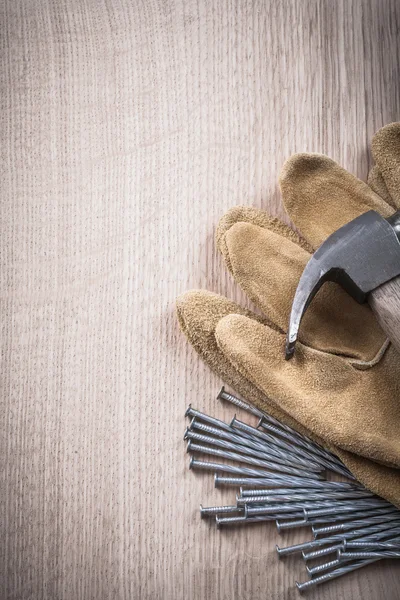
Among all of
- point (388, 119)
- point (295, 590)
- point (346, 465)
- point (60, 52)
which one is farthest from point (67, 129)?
point (295, 590)

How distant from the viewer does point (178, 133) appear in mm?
910

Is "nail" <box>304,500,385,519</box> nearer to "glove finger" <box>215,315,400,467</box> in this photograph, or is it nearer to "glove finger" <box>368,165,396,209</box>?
"glove finger" <box>215,315,400,467</box>

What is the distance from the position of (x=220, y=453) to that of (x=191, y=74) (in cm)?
62

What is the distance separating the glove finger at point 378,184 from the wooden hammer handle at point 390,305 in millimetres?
203

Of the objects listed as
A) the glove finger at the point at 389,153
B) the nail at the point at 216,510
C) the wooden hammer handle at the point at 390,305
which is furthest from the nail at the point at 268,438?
the glove finger at the point at 389,153

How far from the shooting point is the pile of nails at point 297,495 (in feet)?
2.70

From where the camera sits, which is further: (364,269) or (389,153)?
(389,153)

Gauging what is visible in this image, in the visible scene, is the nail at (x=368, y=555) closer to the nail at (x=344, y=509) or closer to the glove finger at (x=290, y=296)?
the nail at (x=344, y=509)

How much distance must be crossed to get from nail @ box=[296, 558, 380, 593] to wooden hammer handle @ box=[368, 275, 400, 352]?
0.33 meters

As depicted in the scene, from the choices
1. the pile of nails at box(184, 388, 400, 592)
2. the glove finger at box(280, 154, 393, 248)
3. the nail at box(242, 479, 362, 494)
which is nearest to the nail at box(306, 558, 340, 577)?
the pile of nails at box(184, 388, 400, 592)

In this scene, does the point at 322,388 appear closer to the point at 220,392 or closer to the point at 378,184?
the point at 220,392

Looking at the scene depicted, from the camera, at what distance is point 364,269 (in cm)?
78

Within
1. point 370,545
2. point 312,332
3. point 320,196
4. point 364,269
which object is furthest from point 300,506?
point 320,196

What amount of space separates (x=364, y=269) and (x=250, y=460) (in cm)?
33
